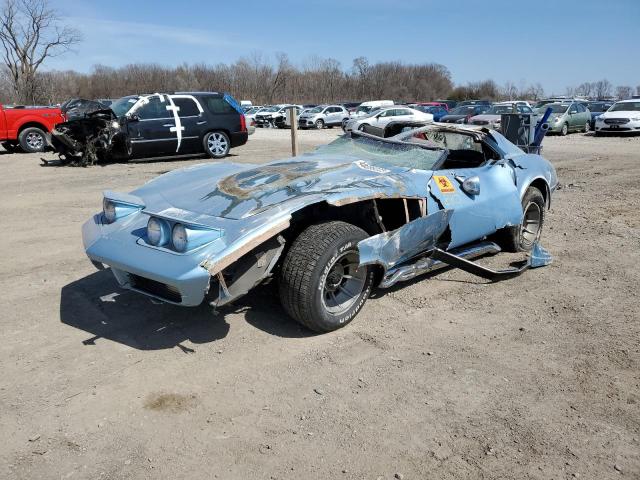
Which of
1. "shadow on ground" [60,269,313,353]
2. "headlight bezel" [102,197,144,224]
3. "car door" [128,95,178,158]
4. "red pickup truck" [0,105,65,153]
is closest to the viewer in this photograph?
"shadow on ground" [60,269,313,353]

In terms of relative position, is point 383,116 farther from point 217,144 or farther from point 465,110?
point 217,144

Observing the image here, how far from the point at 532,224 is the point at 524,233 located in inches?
5.5

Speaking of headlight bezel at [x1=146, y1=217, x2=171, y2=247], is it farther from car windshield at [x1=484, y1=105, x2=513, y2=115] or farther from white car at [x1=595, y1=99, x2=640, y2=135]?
car windshield at [x1=484, y1=105, x2=513, y2=115]

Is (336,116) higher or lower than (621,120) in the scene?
higher

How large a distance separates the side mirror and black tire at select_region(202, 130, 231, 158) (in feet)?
33.3

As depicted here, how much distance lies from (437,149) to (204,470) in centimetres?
335

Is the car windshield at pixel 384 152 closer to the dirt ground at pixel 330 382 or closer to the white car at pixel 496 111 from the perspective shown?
the dirt ground at pixel 330 382

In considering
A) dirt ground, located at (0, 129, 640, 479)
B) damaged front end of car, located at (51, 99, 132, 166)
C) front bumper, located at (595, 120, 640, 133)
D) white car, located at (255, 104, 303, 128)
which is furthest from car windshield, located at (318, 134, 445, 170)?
white car, located at (255, 104, 303, 128)

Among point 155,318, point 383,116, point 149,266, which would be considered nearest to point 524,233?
point 155,318

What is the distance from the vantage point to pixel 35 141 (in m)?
15.9

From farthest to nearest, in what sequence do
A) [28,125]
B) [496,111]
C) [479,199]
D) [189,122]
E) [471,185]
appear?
[496,111] → [28,125] → [189,122] → [479,199] → [471,185]

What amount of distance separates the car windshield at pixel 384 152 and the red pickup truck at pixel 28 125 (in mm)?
13049

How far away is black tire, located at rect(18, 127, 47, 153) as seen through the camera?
15.6 meters

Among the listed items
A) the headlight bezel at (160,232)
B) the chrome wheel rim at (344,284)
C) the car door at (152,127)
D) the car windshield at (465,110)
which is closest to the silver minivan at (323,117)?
the car windshield at (465,110)
